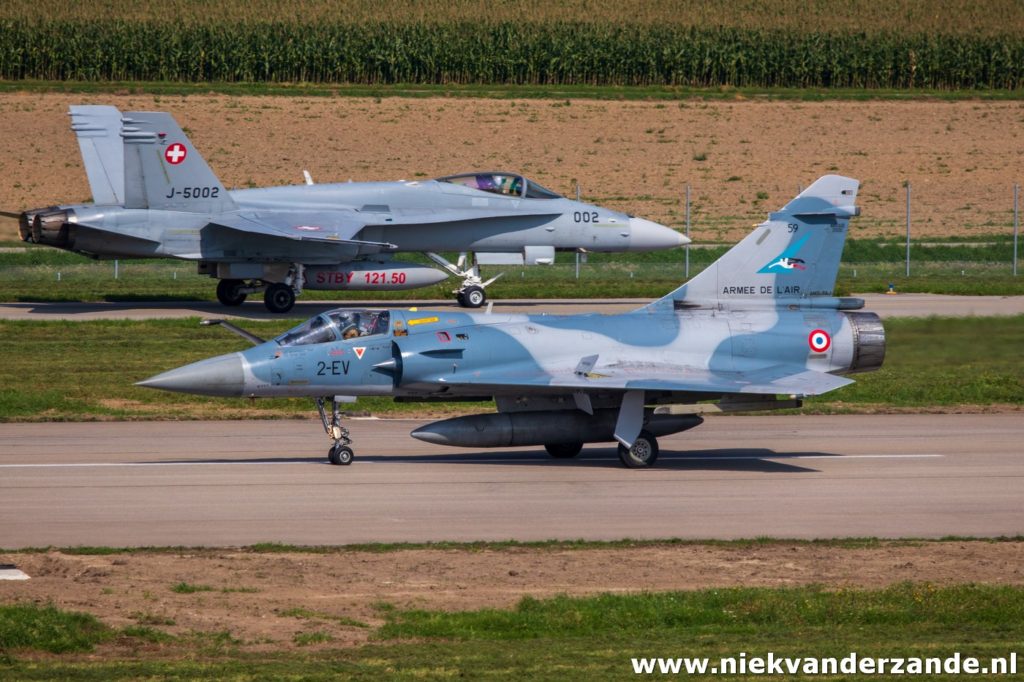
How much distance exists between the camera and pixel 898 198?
52.2 meters

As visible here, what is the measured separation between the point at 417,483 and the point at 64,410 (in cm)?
775

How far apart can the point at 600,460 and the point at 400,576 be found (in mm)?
6765

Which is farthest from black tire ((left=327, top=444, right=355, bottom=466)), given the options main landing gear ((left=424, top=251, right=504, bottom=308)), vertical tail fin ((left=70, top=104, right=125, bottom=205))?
vertical tail fin ((left=70, top=104, right=125, bottom=205))

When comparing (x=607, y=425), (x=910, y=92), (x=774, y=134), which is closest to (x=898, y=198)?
(x=774, y=134)

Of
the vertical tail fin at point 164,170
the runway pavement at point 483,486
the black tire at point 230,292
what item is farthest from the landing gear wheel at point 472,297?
the runway pavement at point 483,486

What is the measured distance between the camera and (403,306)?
3388 cm

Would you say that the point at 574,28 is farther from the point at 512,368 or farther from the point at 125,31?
the point at 512,368

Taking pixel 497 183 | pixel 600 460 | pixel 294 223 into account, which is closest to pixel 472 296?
pixel 497 183

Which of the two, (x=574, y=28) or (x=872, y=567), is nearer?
(x=872, y=567)

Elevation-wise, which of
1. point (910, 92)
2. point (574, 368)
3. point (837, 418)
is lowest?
point (837, 418)

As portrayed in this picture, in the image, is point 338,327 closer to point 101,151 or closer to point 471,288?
point 471,288

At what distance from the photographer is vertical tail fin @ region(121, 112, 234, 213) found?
30641mm

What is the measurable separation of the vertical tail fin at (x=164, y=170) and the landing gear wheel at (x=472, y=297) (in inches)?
228

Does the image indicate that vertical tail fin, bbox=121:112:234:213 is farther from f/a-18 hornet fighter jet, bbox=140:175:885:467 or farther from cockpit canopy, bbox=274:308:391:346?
cockpit canopy, bbox=274:308:391:346
